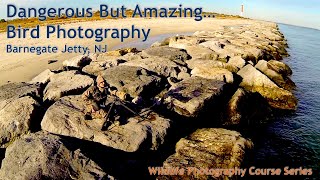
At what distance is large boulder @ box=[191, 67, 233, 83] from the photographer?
1938cm

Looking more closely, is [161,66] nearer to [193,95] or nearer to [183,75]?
[183,75]

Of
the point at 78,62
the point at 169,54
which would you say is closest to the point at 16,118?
the point at 78,62

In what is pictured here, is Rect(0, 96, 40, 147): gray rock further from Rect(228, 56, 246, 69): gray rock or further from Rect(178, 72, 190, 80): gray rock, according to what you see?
Rect(228, 56, 246, 69): gray rock

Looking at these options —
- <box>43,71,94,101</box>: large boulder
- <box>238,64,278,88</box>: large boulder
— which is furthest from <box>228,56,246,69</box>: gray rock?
<box>43,71,94,101</box>: large boulder

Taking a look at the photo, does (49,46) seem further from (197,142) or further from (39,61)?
(197,142)

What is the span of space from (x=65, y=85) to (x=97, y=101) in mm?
5187

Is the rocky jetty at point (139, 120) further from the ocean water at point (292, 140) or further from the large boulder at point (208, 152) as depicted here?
the ocean water at point (292, 140)

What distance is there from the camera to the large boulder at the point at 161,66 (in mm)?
20094

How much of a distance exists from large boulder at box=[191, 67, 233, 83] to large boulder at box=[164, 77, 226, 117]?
1.69 meters

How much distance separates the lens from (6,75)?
71.2ft

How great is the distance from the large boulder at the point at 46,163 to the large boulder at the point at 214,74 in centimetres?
1156

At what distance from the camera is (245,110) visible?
56.3 ft

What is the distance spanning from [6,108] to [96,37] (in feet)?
96.1

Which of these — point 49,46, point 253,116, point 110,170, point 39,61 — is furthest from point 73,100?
point 49,46
